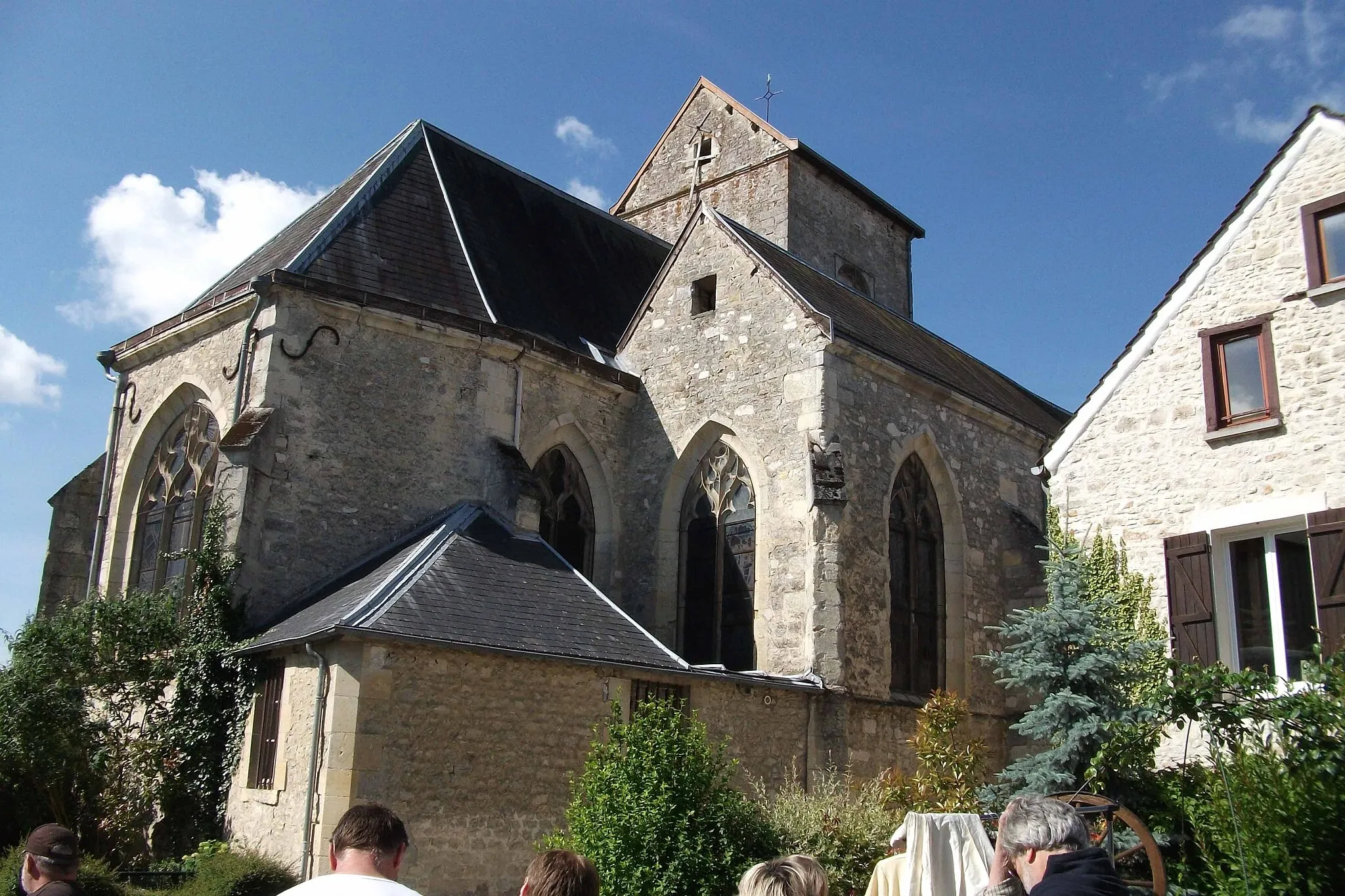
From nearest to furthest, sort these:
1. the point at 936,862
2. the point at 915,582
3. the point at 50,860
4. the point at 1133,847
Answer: the point at 50,860 → the point at 936,862 → the point at 1133,847 → the point at 915,582

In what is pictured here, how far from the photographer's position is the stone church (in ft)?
34.4

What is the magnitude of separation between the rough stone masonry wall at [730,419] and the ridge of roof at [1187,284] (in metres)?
3.35

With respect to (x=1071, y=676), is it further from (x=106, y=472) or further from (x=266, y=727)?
(x=106, y=472)

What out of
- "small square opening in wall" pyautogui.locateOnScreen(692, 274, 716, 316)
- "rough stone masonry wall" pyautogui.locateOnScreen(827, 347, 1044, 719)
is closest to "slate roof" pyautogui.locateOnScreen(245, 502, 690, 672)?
"rough stone masonry wall" pyautogui.locateOnScreen(827, 347, 1044, 719)

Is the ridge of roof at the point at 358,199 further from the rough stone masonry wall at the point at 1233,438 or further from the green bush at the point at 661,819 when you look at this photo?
the rough stone masonry wall at the point at 1233,438

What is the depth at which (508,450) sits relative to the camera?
46.3 ft

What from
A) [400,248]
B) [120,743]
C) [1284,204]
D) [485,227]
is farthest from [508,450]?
[1284,204]

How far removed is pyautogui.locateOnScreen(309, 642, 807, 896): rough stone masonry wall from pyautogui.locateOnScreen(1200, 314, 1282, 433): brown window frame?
18.6 ft

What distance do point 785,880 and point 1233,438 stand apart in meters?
7.66

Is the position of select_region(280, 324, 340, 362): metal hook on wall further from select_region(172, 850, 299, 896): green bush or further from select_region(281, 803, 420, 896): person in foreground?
select_region(281, 803, 420, 896): person in foreground

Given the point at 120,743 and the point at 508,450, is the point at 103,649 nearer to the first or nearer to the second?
the point at 120,743

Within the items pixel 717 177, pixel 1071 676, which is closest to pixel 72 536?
pixel 1071 676

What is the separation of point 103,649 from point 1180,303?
414 inches

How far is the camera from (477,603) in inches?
445
